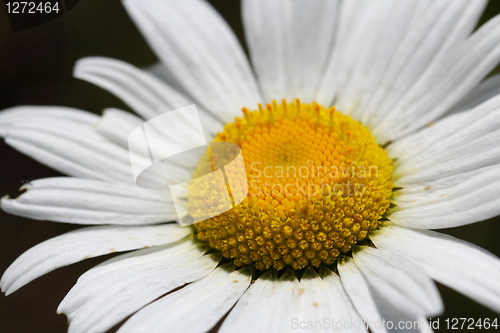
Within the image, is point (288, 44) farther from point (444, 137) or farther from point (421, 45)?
point (444, 137)

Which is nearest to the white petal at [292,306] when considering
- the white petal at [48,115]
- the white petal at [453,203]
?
the white petal at [453,203]

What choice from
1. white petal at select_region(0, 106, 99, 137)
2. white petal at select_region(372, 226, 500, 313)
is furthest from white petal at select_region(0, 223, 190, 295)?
white petal at select_region(372, 226, 500, 313)

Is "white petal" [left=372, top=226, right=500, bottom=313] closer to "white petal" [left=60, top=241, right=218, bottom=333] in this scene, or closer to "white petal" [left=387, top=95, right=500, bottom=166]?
"white petal" [left=387, top=95, right=500, bottom=166]

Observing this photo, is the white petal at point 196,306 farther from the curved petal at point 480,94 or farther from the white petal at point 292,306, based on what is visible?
the curved petal at point 480,94

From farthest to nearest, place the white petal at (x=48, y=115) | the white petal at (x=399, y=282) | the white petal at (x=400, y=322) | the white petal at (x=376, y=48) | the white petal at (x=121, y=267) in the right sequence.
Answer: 1. the white petal at (x=48, y=115)
2. the white petal at (x=376, y=48)
3. the white petal at (x=121, y=267)
4. the white petal at (x=400, y=322)
5. the white petal at (x=399, y=282)

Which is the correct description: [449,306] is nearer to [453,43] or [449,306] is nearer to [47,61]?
[453,43]

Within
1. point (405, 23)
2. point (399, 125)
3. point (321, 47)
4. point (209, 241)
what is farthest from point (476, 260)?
point (321, 47)
